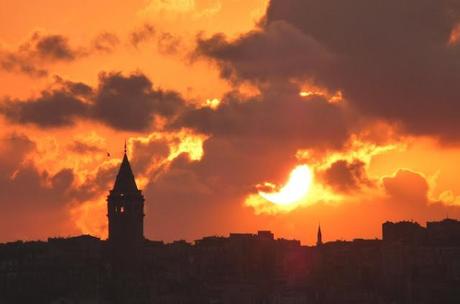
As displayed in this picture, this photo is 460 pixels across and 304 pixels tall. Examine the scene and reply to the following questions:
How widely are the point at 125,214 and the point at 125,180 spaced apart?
→ 376 centimetres

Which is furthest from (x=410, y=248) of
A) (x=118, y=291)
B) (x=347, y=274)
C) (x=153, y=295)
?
(x=118, y=291)

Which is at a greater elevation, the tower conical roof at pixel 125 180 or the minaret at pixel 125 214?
the tower conical roof at pixel 125 180

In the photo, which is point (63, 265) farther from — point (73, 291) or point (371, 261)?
point (371, 261)

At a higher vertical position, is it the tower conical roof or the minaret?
the tower conical roof

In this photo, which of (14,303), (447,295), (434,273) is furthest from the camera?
(434,273)

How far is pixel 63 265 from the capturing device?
171000mm

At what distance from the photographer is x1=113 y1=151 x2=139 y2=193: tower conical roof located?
14388 centimetres

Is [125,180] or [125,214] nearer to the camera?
[125,214]

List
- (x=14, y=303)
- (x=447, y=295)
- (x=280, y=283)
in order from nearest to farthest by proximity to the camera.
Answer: (x=14, y=303) → (x=447, y=295) → (x=280, y=283)

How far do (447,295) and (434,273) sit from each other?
11209mm

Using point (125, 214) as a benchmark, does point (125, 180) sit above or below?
above

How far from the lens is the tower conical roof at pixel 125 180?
472 feet

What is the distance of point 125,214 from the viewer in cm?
14275

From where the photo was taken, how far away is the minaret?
5605 inches
